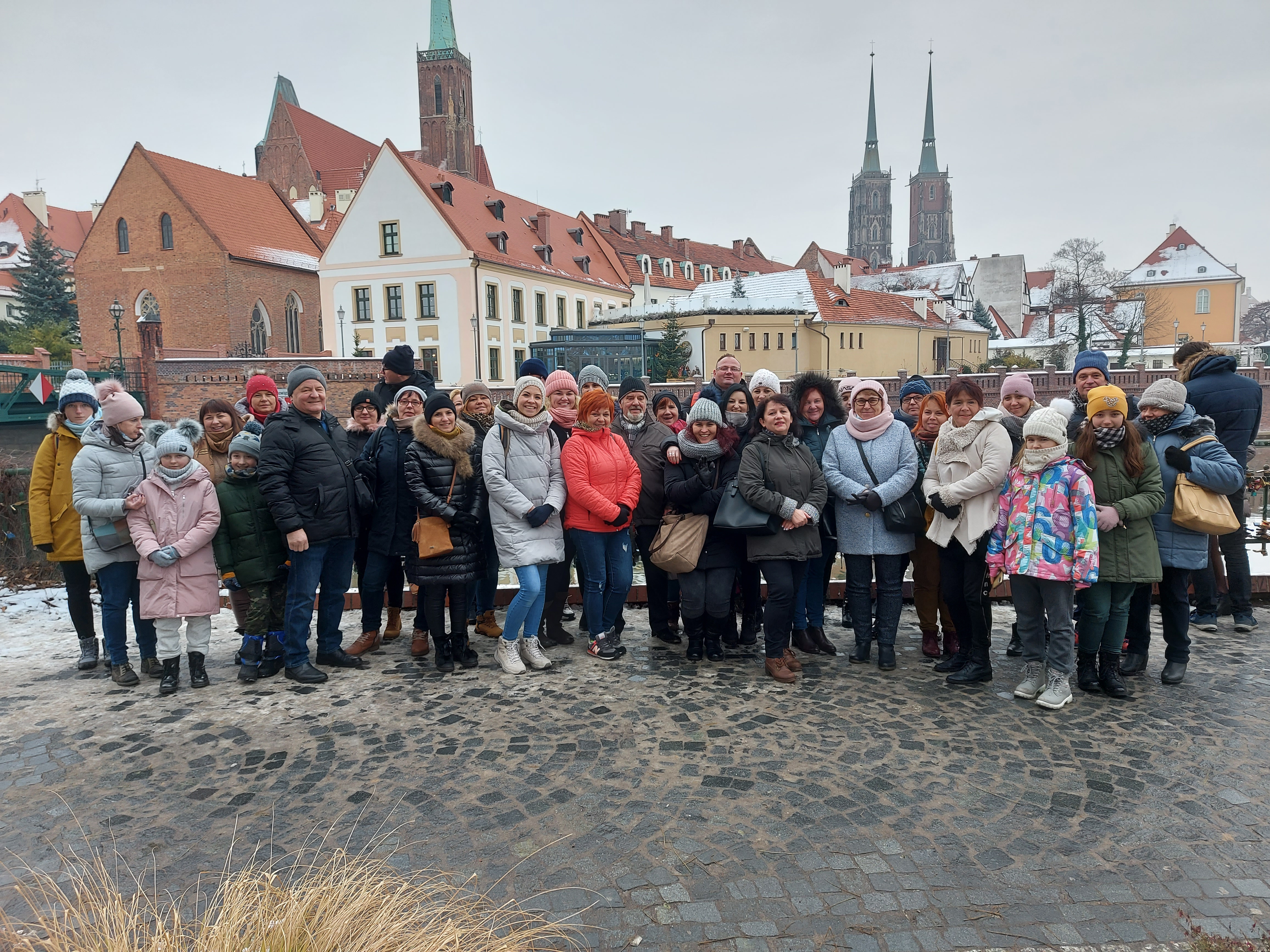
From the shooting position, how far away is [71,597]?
19.6 ft

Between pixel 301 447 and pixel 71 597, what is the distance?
2.21 m

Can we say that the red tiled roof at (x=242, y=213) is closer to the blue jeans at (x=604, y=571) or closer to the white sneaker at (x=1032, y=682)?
the blue jeans at (x=604, y=571)

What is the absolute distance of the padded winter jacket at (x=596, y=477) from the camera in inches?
233

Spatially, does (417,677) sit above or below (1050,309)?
below

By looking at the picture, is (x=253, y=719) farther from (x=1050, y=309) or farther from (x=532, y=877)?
(x=1050, y=309)

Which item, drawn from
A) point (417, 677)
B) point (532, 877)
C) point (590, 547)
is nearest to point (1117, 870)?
point (532, 877)

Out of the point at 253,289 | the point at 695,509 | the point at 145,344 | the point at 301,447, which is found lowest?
the point at 695,509

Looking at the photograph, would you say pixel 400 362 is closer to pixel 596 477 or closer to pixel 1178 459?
pixel 596 477

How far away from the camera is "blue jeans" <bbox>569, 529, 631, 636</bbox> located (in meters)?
6.12

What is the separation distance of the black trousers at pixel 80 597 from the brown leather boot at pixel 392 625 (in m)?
2.14

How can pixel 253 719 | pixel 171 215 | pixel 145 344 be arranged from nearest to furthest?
pixel 253 719 → pixel 145 344 → pixel 171 215

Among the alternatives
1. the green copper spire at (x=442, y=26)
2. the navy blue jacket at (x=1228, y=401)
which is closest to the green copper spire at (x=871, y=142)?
the green copper spire at (x=442, y=26)

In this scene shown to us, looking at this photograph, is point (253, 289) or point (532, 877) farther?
point (253, 289)

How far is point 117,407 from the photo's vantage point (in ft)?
18.3
